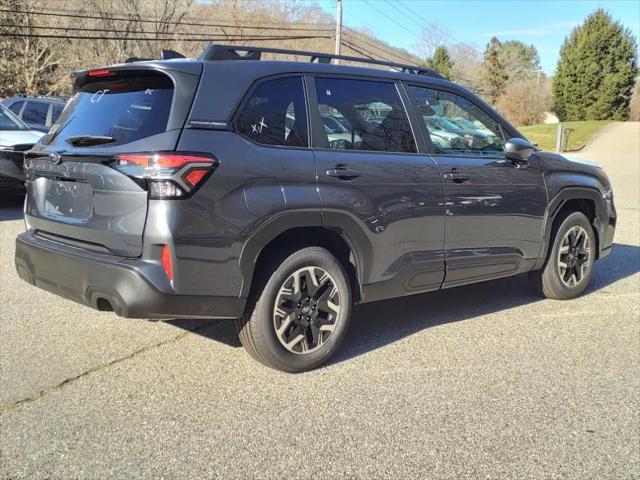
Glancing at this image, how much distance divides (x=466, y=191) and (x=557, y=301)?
1.88m

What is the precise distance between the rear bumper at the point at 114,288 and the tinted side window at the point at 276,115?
1.00 meters

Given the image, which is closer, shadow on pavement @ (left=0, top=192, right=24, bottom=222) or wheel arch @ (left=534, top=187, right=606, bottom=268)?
wheel arch @ (left=534, top=187, right=606, bottom=268)

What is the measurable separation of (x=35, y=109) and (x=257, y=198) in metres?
12.5

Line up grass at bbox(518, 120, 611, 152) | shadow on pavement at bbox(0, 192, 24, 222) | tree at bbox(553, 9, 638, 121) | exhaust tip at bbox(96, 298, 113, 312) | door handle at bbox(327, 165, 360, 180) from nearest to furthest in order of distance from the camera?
exhaust tip at bbox(96, 298, 113, 312) → door handle at bbox(327, 165, 360, 180) → shadow on pavement at bbox(0, 192, 24, 222) → grass at bbox(518, 120, 611, 152) → tree at bbox(553, 9, 638, 121)

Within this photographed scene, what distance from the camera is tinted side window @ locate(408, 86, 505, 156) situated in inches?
177

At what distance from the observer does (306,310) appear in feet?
12.5

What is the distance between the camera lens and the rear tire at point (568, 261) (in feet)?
18.0

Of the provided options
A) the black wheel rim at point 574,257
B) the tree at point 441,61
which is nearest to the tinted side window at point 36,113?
the black wheel rim at point 574,257

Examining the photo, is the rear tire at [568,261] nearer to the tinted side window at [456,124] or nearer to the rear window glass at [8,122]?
the tinted side window at [456,124]

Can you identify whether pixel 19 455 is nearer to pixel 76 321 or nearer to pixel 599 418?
pixel 76 321

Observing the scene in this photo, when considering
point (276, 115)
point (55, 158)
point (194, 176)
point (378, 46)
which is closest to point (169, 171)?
point (194, 176)

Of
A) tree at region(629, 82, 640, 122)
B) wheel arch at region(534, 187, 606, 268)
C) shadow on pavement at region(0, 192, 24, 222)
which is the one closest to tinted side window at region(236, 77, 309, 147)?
wheel arch at region(534, 187, 606, 268)

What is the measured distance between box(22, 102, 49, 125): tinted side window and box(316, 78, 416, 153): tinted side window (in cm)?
1189

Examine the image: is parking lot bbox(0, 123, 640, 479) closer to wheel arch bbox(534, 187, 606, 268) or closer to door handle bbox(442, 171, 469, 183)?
wheel arch bbox(534, 187, 606, 268)
